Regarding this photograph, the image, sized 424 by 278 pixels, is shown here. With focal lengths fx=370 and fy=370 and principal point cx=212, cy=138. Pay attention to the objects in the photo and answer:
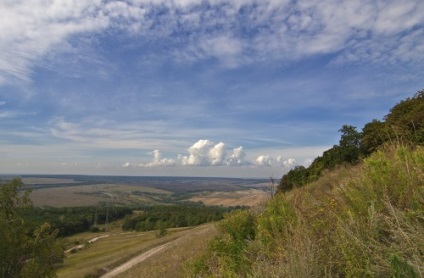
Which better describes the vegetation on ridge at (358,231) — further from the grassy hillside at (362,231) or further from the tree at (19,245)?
the tree at (19,245)

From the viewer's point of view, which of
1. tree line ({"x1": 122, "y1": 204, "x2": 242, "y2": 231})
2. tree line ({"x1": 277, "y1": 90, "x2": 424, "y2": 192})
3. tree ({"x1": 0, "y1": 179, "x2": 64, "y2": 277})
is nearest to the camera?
tree ({"x1": 0, "y1": 179, "x2": 64, "y2": 277})

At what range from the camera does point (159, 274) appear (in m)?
14.7

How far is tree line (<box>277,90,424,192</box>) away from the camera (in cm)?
2317

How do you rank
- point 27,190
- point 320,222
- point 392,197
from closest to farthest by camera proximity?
point 392,197 → point 320,222 → point 27,190

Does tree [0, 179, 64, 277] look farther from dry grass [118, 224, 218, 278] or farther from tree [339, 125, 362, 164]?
tree [339, 125, 362, 164]

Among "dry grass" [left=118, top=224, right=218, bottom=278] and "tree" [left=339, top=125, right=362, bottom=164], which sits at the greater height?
"tree" [left=339, top=125, right=362, bottom=164]

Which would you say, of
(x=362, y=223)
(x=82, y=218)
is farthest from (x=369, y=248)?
(x=82, y=218)

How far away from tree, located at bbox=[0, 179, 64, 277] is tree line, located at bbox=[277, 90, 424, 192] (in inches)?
551

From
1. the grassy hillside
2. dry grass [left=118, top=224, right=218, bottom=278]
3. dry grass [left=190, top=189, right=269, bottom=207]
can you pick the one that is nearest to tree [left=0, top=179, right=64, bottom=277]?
dry grass [left=118, top=224, right=218, bottom=278]

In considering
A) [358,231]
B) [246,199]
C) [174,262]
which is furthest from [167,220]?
[358,231]

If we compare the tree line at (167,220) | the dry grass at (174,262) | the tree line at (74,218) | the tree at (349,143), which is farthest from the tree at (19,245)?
the tree line at (167,220)

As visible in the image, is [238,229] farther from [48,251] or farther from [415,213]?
[48,251]

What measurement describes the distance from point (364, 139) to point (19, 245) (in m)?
26.6

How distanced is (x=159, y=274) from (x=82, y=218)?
335 feet
